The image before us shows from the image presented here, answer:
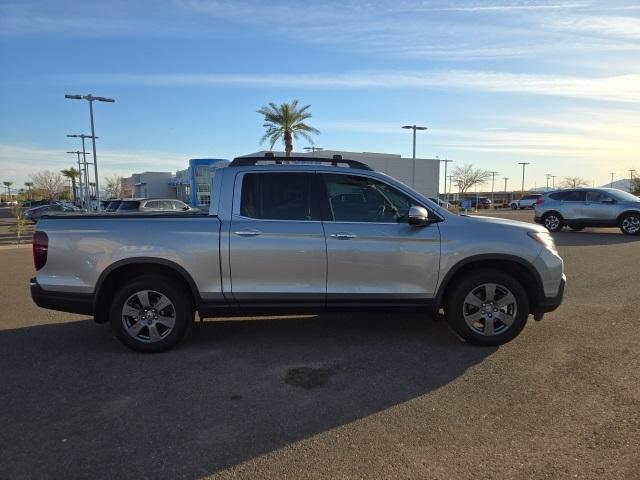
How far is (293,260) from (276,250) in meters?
0.20

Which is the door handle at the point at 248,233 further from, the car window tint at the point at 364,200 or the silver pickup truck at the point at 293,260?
the car window tint at the point at 364,200

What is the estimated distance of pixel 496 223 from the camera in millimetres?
5039

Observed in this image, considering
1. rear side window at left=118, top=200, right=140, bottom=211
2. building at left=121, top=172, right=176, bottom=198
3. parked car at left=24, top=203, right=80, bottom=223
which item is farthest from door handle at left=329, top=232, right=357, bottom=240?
building at left=121, top=172, right=176, bottom=198

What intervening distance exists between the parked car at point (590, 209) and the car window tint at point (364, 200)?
15.2 m

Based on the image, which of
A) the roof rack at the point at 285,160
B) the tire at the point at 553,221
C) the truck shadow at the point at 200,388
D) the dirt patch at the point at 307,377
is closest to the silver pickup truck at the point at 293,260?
the roof rack at the point at 285,160

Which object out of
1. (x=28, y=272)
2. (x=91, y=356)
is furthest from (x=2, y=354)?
(x=28, y=272)

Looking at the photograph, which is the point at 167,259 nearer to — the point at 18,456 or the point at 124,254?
the point at 124,254

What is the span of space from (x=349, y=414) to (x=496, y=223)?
264 centimetres

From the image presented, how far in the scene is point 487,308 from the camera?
4977 mm

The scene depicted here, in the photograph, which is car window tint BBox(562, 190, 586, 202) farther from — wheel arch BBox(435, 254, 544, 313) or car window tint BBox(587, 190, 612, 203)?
wheel arch BBox(435, 254, 544, 313)

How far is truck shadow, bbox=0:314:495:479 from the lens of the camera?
10.2ft

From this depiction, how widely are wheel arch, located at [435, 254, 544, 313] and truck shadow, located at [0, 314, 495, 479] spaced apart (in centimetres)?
68

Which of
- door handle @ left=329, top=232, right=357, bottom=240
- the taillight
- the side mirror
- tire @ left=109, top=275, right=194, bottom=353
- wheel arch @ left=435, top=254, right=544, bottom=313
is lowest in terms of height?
tire @ left=109, top=275, right=194, bottom=353

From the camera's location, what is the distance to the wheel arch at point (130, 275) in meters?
4.76
